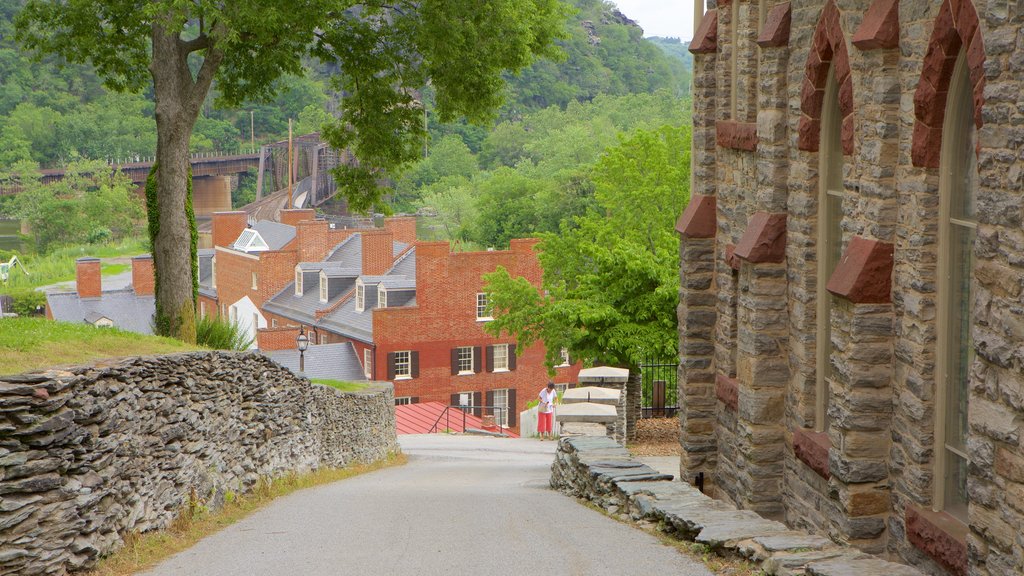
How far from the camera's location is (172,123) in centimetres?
1914

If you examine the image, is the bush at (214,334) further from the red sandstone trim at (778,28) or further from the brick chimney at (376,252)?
the brick chimney at (376,252)

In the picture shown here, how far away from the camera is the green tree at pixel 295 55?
62.7 feet

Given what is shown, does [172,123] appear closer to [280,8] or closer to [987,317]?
[280,8]

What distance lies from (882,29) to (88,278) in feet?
199

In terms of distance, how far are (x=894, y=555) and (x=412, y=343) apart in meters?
46.3

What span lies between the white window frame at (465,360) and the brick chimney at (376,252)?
7986 mm

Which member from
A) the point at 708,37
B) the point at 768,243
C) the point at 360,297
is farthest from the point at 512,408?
the point at 768,243

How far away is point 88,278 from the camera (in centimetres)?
6338

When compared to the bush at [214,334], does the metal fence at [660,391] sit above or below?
below

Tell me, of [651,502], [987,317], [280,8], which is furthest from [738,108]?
[280,8]

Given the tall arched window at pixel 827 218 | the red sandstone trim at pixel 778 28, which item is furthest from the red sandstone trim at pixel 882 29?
the red sandstone trim at pixel 778 28

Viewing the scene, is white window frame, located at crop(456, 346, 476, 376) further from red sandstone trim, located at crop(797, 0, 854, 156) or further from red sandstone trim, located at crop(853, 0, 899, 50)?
red sandstone trim, located at crop(853, 0, 899, 50)

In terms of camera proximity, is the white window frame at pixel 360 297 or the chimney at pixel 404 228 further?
the chimney at pixel 404 228

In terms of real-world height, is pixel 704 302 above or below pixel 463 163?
below
